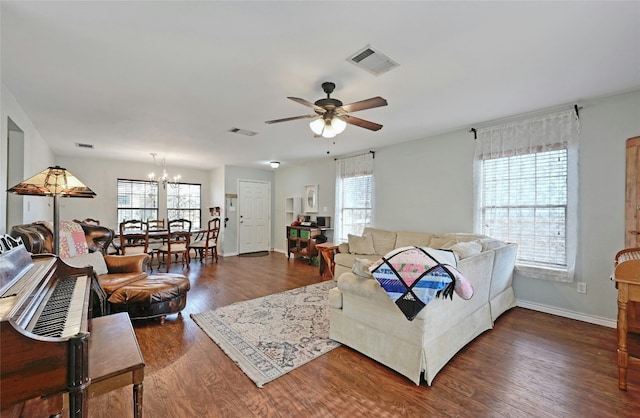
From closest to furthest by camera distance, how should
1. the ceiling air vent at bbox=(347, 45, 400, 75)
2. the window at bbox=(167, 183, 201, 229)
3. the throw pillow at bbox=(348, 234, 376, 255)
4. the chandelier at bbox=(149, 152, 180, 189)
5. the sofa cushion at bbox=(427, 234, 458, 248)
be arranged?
the ceiling air vent at bbox=(347, 45, 400, 75)
the sofa cushion at bbox=(427, 234, 458, 248)
the throw pillow at bbox=(348, 234, 376, 255)
the chandelier at bbox=(149, 152, 180, 189)
the window at bbox=(167, 183, 201, 229)

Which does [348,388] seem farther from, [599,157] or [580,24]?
[599,157]

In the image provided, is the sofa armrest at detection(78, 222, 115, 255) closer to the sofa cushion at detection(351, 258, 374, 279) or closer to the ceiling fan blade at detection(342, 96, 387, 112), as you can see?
the sofa cushion at detection(351, 258, 374, 279)

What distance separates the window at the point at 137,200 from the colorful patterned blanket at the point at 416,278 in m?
7.16

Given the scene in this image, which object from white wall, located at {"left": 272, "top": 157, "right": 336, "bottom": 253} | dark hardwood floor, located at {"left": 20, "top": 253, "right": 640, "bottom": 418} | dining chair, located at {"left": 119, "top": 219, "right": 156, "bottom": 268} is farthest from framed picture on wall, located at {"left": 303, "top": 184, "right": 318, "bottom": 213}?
dark hardwood floor, located at {"left": 20, "top": 253, "right": 640, "bottom": 418}

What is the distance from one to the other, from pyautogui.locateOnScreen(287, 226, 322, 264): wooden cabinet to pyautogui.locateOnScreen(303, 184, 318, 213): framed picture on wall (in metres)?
0.67

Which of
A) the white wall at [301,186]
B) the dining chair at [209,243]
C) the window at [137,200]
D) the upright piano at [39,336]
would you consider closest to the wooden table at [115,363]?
the upright piano at [39,336]

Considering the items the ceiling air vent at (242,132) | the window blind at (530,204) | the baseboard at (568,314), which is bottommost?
the baseboard at (568,314)

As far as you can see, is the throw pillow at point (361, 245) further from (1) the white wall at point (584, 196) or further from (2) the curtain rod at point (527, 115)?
(2) the curtain rod at point (527, 115)

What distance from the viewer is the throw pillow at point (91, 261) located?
9.87ft

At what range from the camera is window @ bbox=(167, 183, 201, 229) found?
7.53 metres

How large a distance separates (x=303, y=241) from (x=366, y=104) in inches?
180

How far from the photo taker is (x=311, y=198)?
6996 millimetres

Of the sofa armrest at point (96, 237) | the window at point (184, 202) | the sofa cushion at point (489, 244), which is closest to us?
the sofa cushion at point (489, 244)

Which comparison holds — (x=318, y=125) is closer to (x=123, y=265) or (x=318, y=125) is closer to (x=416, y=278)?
(x=416, y=278)
